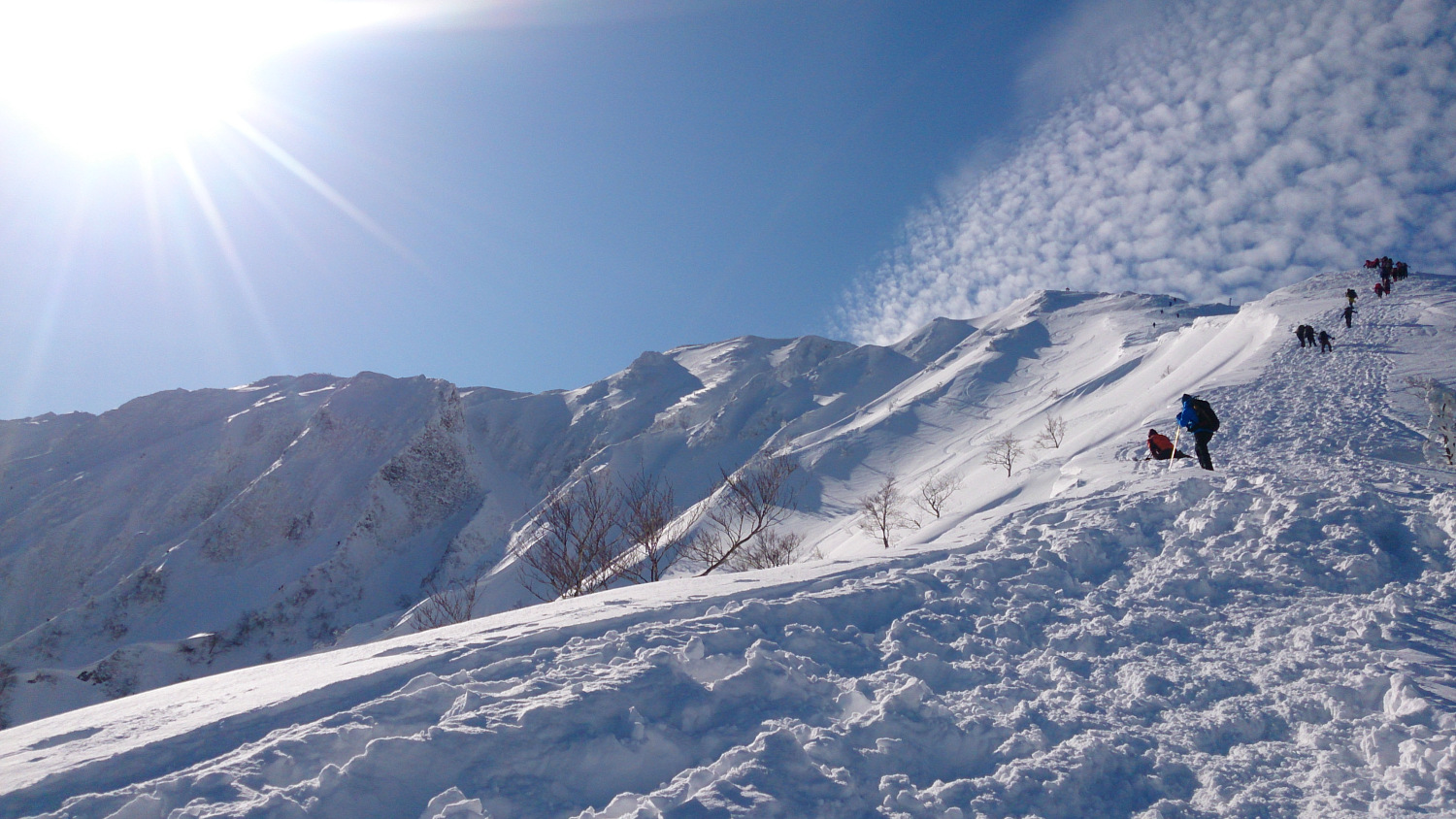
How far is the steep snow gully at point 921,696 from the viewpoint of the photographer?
11.4 feet

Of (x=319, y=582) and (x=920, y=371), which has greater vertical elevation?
(x=920, y=371)

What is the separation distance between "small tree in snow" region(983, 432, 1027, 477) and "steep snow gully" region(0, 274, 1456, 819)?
20.9 meters

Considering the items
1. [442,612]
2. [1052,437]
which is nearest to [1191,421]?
[1052,437]

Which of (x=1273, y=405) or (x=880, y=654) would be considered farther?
(x=1273, y=405)

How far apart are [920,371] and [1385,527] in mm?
64462

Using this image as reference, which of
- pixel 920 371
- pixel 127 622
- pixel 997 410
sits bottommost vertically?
pixel 127 622

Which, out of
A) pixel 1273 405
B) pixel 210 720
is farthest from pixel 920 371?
pixel 210 720

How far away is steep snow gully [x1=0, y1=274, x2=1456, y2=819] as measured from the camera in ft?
11.4

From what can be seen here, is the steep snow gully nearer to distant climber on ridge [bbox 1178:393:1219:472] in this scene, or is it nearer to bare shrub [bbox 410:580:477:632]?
distant climber on ridge [bbox 1178:393:1219:472]

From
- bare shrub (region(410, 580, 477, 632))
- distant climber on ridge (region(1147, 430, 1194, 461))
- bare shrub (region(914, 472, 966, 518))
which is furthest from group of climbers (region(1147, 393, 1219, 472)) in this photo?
bare shrub (region(914, 472, 966, 518))

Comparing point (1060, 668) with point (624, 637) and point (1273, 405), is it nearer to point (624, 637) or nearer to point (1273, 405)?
point (624, 637)

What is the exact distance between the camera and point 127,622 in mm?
41750

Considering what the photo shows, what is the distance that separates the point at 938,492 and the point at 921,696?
2558cm

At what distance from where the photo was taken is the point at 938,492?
28.7 meters
